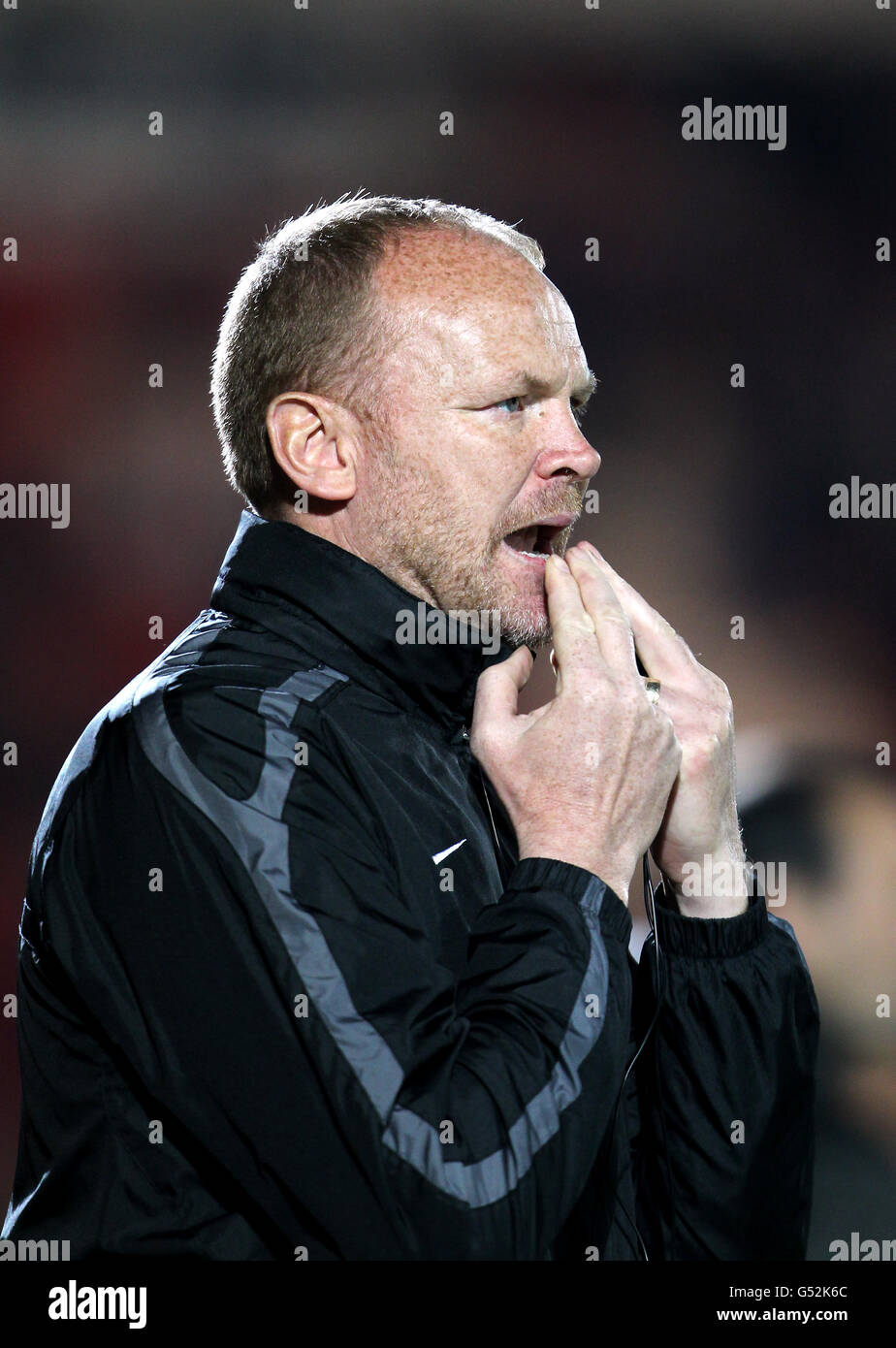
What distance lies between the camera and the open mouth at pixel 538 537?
4.53 ft

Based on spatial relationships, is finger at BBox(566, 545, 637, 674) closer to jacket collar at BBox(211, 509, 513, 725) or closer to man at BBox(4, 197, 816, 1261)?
man at BBox(4, 197, 816, 1261)

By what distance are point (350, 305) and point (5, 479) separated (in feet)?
5.91

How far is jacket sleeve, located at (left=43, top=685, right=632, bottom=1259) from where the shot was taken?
92 centimetres

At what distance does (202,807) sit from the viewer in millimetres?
1003

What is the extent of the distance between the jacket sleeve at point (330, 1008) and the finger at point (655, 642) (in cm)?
36

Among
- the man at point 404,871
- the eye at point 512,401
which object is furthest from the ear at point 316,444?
the eye at point 512,401

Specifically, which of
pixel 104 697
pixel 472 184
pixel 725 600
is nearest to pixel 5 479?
pixel 104 697

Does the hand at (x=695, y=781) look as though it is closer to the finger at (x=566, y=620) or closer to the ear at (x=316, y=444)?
the finger at (x=566, y=620)

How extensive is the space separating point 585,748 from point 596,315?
7.58 feet

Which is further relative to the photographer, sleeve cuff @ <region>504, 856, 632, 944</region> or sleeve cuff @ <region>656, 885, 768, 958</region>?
sleeve cuff @ <region>656, 885, 768, 958</region>

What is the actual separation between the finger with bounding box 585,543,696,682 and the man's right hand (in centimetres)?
10

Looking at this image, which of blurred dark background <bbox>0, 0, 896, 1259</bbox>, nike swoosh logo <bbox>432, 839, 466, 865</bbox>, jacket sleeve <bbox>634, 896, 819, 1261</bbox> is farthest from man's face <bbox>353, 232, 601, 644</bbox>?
blurred dark background <bbox>0, 0, 896, 1259</bbox>
